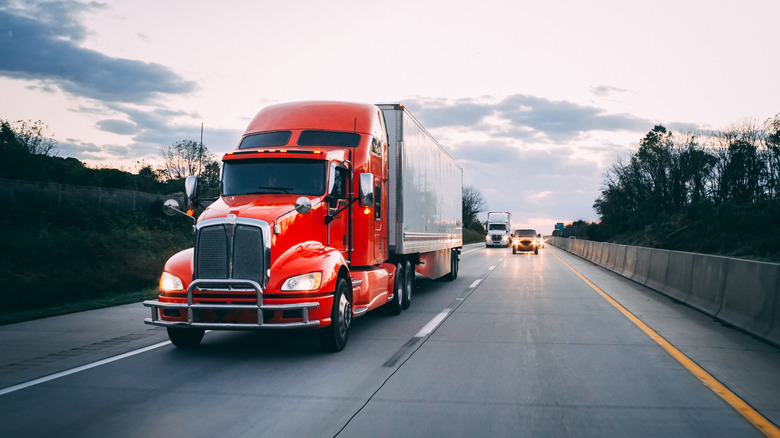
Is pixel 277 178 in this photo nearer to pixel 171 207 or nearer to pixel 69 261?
pixel 171 207

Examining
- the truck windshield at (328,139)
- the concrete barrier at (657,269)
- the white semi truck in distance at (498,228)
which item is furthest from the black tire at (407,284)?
the white semi truck in distance at (498,228)

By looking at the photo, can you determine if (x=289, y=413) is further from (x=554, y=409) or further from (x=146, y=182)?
(x=146, y=182)

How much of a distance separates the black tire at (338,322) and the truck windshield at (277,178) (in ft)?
4.77

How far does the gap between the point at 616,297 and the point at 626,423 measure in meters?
10.9

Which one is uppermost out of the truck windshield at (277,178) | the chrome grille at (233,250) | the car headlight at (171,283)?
the truck windshield at (277,178)

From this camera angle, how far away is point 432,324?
11109 millimetres

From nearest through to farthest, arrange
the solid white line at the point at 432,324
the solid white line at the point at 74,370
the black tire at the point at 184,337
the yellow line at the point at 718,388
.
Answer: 1. the yellow line at the point at 718,388
2. the solid white line at the point at 74,370
3. the black tire at the point at 184,337
4. the solid white line at the point at 432,324

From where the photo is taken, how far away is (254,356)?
27.0ft

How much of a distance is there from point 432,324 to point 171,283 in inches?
185

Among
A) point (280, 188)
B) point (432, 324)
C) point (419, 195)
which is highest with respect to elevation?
point (419, 195)

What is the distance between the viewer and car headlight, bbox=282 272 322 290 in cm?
788

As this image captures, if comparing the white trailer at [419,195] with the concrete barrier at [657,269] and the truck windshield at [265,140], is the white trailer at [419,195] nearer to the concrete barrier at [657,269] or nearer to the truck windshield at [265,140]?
the truck windshield at [265,140]

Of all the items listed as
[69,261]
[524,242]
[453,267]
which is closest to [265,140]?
[69,261]

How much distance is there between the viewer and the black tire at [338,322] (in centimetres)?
832
